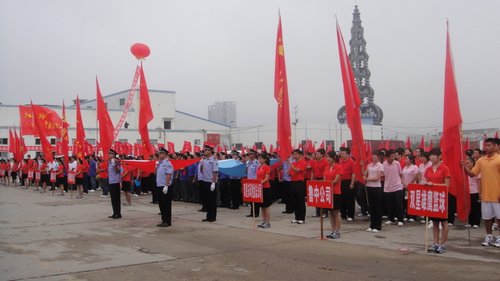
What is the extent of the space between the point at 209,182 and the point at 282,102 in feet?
9.28

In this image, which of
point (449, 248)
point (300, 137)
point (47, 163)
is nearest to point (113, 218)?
point (449, 248)

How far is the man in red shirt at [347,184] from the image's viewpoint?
11.0m

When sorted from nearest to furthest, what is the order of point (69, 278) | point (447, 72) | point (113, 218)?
1. point (69, 278)
2. point (447, 72)
3. point (113, 218)

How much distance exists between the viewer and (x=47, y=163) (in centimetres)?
2241

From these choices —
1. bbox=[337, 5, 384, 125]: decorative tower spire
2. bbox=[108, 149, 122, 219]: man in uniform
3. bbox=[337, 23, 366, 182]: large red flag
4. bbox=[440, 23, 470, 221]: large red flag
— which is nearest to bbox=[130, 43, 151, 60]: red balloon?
bbox=[108, 149, 122, 219]: man in uniform

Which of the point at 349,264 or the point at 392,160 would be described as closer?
the point at 349,264

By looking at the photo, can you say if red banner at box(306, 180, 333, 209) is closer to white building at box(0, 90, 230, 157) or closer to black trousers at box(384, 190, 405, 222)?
black trousers at box(384, 190, 405, 222)

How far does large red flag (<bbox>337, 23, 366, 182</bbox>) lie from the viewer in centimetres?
966

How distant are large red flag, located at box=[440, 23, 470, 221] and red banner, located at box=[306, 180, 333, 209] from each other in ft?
7.05

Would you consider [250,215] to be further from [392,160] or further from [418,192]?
[418,192]

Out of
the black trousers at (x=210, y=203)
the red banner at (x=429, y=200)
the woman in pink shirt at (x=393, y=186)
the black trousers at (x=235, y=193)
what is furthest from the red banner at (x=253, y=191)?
the black trousers at (x=235, y=193)

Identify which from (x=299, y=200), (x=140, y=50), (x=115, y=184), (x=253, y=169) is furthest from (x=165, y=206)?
(x=140, y=50)

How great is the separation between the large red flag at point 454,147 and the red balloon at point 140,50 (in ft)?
43.0

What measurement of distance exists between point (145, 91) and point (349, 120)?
7.35m
